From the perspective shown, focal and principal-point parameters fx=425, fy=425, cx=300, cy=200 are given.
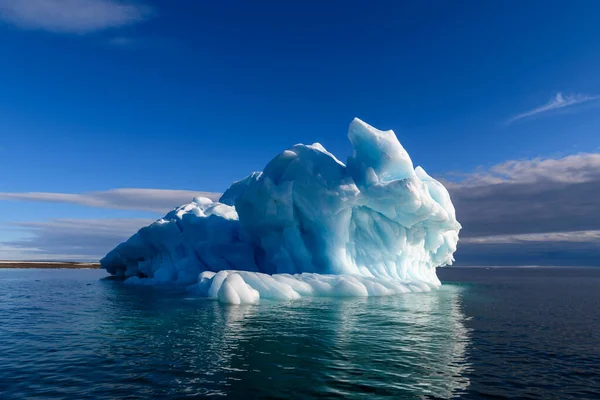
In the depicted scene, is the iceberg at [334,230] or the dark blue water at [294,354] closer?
the dark blue water at [294,354]

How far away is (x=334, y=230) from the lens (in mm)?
27266

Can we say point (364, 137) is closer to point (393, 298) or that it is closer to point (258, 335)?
point (393, 298)

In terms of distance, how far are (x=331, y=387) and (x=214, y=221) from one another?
29.9 meters

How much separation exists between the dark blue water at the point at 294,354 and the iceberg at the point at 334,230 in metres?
4.89

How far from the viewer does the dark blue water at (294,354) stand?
7953mm

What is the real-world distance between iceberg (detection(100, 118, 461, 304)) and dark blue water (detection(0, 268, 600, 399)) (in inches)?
193

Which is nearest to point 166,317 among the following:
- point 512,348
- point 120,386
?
point 120,386

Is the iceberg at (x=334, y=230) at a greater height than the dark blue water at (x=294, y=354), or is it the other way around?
the iceberg at (x=334, y=230)

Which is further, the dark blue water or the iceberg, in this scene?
the iceberg

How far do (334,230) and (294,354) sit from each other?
1702cm

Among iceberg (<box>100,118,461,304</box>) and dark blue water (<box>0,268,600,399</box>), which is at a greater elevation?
iceberg (<box>100,118,461,304</box>)

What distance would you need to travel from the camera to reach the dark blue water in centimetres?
795

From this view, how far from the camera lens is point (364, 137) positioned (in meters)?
26.3

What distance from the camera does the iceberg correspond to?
23.8 meters
